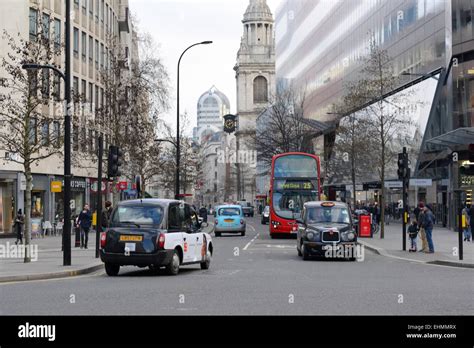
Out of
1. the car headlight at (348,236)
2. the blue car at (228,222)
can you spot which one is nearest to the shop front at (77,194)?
the blue car at (228,222)

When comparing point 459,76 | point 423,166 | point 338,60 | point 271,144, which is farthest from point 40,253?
point 338,60

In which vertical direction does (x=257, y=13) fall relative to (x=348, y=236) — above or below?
above

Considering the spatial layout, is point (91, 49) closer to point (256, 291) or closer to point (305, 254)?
point (305, 254)

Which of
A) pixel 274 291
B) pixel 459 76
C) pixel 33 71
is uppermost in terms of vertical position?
pixel 459 76

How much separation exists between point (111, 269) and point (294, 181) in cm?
2375

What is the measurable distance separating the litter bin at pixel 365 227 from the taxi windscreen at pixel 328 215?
Result: 616 inches

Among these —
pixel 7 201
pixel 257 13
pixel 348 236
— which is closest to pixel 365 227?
pixel 348 236

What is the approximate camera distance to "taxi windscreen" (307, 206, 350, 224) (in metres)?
29.4

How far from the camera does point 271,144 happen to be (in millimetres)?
86625

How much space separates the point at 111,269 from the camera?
21938 mm

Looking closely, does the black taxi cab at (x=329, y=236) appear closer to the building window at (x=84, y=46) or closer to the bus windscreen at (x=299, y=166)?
the bus windscreen at (x=299, y=166)

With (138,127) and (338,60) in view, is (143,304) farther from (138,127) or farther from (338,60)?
(338,60)
